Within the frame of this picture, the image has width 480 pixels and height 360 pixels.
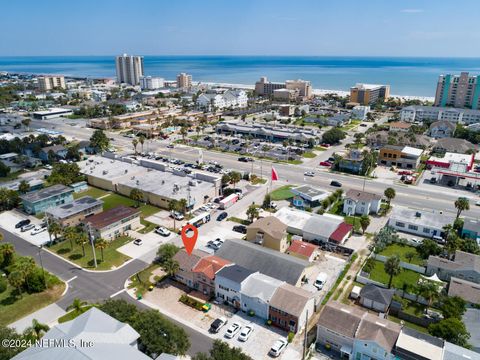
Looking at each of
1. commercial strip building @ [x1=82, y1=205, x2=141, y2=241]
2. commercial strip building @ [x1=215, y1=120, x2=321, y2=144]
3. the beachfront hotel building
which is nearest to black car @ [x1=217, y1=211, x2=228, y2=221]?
commercial strip building @ [x1=82, y1=205, x2=141, y2=241]

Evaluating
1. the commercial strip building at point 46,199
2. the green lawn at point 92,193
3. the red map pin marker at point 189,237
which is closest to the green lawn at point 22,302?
the red map pin marker at point 189,237

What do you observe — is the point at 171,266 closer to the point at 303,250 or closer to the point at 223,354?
the point at 223,354

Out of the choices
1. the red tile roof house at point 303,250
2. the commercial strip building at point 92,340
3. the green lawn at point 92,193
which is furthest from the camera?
the green lawn at point 92,193

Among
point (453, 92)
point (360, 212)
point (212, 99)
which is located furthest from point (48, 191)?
point (453, 92)

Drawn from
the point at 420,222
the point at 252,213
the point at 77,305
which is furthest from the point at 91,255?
the point at 420,222

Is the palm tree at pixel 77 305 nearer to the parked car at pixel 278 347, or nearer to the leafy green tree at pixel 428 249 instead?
the parked car at pixel 278 347

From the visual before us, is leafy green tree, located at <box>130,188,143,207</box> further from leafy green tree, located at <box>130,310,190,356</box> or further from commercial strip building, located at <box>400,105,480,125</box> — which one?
commercial strip building, located at <box>400,105,480,125</box>

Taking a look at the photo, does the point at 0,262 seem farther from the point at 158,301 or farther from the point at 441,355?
the point at 441,355
